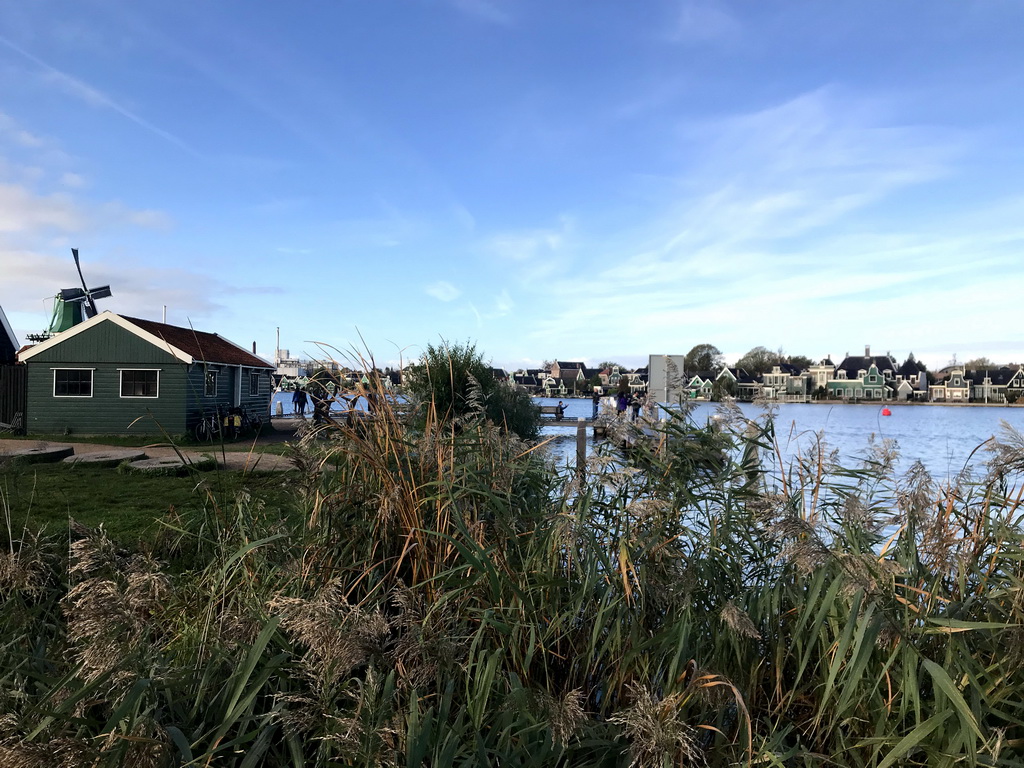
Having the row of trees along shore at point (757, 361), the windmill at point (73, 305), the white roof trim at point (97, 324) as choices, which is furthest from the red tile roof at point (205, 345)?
the row of trees along shore at point (757, 361)

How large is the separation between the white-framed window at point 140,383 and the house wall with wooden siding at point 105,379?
112 mm

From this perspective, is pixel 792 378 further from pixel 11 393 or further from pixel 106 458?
pixel 106 458

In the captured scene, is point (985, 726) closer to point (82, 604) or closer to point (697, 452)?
point (697, 452)

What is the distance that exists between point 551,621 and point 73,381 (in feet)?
74.9

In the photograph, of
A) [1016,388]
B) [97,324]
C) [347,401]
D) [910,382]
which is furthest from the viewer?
[910,382]

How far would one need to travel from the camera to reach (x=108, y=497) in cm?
929

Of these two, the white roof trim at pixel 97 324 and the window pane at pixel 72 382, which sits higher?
the white roof trim at pixel 97 324

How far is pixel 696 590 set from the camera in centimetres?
290

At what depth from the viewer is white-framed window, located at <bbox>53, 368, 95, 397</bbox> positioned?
2098 cm

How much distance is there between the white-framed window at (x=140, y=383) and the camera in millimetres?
21125

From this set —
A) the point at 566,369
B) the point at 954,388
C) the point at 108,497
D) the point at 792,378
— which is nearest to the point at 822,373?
the point at 792,378

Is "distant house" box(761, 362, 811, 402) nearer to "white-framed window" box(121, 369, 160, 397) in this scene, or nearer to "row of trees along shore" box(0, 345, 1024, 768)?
"white-framed window" box(121, 369, 160, 397)

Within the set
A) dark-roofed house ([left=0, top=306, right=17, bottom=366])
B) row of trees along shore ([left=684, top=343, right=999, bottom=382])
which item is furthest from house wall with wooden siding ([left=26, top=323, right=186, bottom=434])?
row of trees along shore ([left=684, top=343, right=999, bottom=382])

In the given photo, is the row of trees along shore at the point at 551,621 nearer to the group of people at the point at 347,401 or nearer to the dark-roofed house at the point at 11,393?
the group of people at the point at 347,401
